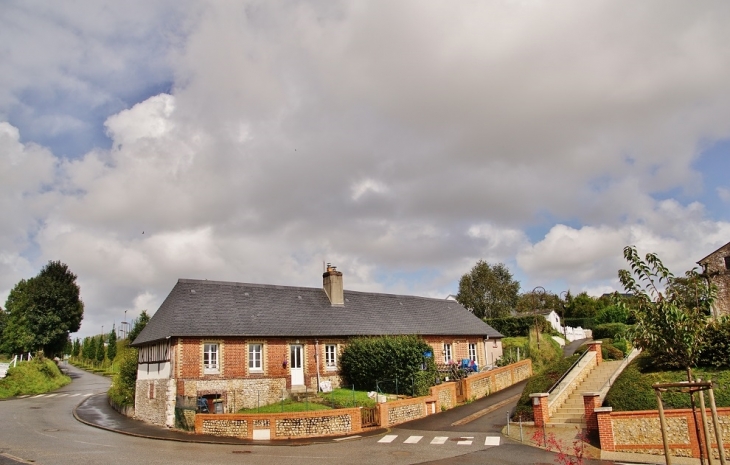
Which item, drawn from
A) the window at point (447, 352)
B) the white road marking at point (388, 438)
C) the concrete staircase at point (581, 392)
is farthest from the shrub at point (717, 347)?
the window at point (447, 352)

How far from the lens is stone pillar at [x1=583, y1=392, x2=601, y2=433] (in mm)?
19688

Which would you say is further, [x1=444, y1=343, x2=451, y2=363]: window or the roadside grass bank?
the roadside grass bank

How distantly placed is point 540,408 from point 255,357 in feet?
48.4

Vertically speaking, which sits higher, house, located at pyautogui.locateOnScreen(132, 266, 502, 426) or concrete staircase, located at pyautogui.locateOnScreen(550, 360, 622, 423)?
house, located at pyautogui.locateOnScreen(132, 266, 502, 426)

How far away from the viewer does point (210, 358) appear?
27.7 meters

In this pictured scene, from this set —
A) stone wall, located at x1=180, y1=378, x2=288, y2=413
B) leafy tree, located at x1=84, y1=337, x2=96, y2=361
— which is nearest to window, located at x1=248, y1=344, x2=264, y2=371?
stone wall, located at x1=180, y1=378, x2=288, y2=413

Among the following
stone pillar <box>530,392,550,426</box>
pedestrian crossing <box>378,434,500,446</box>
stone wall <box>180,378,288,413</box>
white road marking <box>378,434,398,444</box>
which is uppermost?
stone wall <box>180,378,288,413</box>

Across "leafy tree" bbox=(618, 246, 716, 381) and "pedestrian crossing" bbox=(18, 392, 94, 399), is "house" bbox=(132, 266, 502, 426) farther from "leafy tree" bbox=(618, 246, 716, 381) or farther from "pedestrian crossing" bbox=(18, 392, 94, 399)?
"leafy tree" bbox=(618, 246, 716, 381)

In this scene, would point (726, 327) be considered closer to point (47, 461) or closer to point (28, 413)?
point (47, 461)

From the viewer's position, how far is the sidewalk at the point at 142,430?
21.8 metres

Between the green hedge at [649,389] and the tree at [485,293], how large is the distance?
46284mm

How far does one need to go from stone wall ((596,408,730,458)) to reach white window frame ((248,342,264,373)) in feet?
56.3

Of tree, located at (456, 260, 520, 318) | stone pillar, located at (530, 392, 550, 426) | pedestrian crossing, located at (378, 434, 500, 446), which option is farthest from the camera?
tree, located at (456, 260, 520, 318)

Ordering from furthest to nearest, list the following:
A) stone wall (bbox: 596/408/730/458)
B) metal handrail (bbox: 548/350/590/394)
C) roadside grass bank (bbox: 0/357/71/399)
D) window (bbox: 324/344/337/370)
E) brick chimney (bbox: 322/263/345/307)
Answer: roadside grass bank (bbox: 0/357/71/399) < brick chimney (bbox: 322/263/345/307) < window (bbox: 324/344/337/370) < metal handrail (bbox: 548/350/590/394) < stone wall (bbox: 596/408/730/458)
